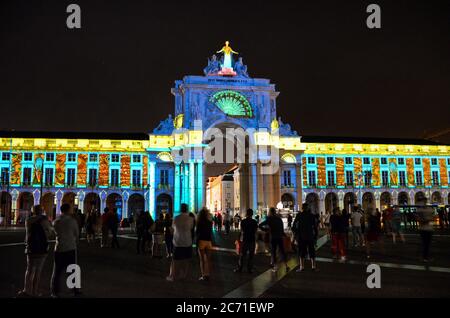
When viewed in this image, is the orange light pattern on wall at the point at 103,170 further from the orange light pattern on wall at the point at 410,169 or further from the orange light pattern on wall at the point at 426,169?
the orange light pattern on wall at the point at 426,169

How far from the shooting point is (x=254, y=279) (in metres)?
11.8

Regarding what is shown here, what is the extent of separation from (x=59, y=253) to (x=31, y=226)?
83 cm

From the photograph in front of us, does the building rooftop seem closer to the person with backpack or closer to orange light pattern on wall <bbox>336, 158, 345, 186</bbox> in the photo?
orange light pattern on wall <bbox>336, 158, 345, 186</bbox>

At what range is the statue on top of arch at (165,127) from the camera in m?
64.9

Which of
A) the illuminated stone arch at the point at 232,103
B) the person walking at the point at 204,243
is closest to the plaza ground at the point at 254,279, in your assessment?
the person walking at the point at 204,243

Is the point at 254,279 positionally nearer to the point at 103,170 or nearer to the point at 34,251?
the point at 34,251

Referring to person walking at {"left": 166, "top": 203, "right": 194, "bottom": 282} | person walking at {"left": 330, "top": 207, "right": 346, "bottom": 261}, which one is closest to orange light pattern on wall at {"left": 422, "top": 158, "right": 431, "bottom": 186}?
person walking at {"left": 330, "top": 207, "right": 346, "bottom": 261}

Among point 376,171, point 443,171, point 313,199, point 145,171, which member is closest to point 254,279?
point 145,171

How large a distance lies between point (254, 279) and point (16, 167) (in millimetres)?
58691

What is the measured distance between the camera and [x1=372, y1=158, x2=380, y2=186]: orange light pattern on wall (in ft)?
234

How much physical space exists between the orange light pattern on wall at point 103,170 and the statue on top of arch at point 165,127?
8.01m

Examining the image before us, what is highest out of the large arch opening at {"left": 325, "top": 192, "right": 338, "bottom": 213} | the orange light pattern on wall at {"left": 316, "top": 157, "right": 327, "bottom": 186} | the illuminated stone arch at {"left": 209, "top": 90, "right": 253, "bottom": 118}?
the illuminated stone arch at {"left": 209, "top": 90, "right": 253, "bottom": 118}

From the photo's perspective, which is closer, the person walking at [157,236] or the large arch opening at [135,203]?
the person walking at [157,236]

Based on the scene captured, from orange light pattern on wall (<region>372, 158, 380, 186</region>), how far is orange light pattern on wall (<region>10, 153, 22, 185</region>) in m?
52.6
